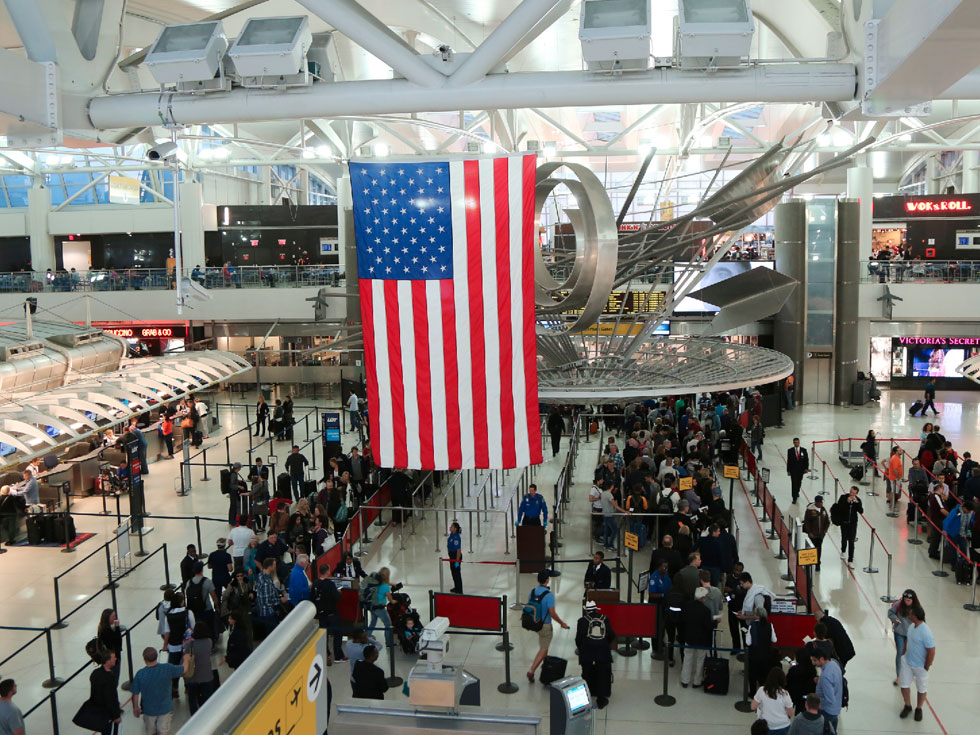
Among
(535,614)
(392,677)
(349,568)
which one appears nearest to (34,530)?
(349,568)

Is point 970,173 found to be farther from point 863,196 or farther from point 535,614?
point 535,614

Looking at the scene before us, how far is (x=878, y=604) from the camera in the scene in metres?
13.5

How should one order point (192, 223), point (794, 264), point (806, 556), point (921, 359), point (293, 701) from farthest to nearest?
point (192, 223)
point (921, 359)
point (794, 264)
point (806, 556)
point (293, 701)

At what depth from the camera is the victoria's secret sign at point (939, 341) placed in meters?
35.4

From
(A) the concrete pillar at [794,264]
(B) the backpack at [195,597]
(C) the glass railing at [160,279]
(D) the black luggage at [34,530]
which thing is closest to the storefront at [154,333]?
(C) the glass railing at [160,279]

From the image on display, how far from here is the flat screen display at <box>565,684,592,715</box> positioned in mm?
7195

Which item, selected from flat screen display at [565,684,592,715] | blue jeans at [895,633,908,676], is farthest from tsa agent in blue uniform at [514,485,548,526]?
flat screen display at [565,684,592,715]

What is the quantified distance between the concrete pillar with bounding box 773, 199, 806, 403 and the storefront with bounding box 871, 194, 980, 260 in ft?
18.8

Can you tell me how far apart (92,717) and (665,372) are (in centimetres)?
1105

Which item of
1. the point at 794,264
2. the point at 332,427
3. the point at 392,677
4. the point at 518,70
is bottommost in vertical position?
the point at 392,677

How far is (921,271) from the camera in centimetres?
3322

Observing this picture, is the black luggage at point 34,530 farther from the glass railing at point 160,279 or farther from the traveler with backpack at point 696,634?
the glass railing at point 160,279

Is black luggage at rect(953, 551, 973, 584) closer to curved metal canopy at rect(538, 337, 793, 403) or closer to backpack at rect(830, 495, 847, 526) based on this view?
backpack at rect(830, 495, 847, 526)

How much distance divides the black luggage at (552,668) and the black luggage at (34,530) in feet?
34.7
